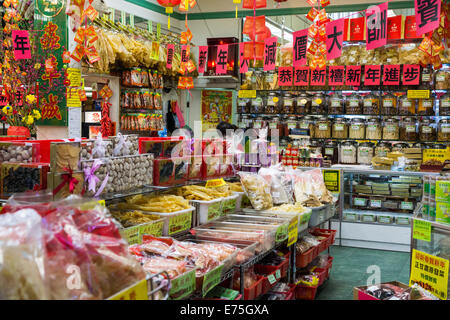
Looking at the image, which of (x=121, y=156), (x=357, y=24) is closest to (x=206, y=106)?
(x=357, y=24)

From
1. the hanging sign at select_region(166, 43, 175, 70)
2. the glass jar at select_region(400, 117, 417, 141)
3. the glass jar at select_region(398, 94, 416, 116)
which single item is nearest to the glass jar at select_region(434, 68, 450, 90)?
the glass jar at select_region(398, 94, 416, 116)

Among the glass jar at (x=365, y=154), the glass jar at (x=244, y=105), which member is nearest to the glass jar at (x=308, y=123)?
the glass jar at (x=365, y=154)

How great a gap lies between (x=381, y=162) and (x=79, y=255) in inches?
223

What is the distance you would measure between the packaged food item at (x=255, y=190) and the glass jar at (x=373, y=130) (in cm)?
446

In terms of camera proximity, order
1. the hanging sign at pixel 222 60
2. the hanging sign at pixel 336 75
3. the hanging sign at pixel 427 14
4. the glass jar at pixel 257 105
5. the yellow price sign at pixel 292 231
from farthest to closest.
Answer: the glass jar at pixel 257 105
the hanging sign at pixel 336 75
the hanging sign at pixel 222 60
the hanging sign at pixel 427 14
the yellow price sign at pixel 292 231

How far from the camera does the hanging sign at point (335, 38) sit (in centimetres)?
575

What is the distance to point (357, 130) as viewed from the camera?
26.2 ft

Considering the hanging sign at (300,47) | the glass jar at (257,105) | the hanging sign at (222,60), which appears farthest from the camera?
the glass jar at (257,105)

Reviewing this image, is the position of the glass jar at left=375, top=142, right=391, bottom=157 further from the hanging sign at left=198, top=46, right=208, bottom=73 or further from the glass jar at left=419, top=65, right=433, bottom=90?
the hanging sign at left=198, top=46, right=208, bottom=73

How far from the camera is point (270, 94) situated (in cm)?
864

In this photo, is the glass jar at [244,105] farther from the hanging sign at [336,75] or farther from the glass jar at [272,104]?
the hanging sign at [336,75]

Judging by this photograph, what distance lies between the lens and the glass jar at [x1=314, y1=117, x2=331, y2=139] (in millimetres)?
8148

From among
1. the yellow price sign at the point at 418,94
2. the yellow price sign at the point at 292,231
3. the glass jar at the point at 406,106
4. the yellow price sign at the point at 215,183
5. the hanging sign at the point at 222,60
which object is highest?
the hanging sign at the point at 222,60
